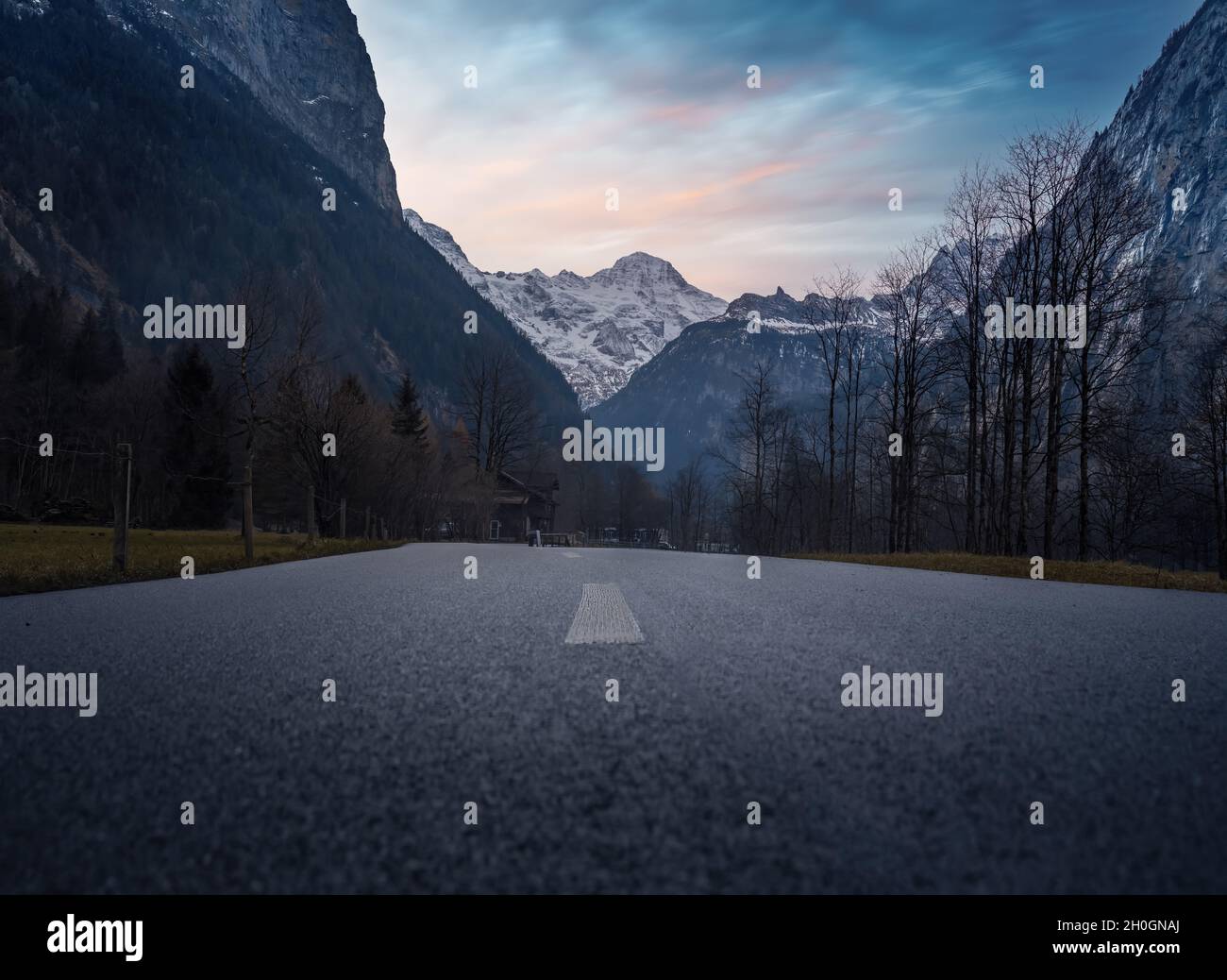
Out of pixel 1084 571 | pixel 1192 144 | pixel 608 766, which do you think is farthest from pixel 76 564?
pixel 1192 144

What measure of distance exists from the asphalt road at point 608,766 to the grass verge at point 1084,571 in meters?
9.73

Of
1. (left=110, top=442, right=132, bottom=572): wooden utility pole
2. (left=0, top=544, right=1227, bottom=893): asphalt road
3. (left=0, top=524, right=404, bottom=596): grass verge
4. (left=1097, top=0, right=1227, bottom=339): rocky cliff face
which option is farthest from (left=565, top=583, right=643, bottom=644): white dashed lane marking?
(left=1097, top=0, right=1227, bottom=339): rocky cliff face

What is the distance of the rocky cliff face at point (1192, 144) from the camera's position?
364 ft

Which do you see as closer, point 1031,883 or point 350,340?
point 1031,883

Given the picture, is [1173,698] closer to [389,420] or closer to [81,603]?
[81,603]

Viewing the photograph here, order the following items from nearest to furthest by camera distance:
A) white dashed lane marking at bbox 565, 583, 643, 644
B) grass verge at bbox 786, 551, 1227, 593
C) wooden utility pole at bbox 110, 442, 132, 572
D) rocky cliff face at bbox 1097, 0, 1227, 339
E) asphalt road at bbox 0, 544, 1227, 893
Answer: asphalt road at bbox 0, 544, 1227, 893
white dashed lane marking at bbox 565, 583, 643, 644
wooden utility pole at bbox 110, 442, 132, 572
grass verge at bbox 786, 551, 1227, 593
rocky cliff face at bbox 1097, 0, 1227, 339

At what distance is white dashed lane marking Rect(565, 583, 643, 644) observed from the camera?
199 inches

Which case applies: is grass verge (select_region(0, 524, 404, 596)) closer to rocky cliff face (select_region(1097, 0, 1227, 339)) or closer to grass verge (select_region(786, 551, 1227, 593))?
grass verge (select_region(786, 551, 1227, 593))

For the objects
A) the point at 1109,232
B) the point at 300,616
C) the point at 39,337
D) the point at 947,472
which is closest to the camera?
the point at 300,616

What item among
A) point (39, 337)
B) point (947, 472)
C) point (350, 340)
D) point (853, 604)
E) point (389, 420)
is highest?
point (350, 340)

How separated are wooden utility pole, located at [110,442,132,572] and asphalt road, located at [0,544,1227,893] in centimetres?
685

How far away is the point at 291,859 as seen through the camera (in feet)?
5.45

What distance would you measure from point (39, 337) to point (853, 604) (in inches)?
2202
